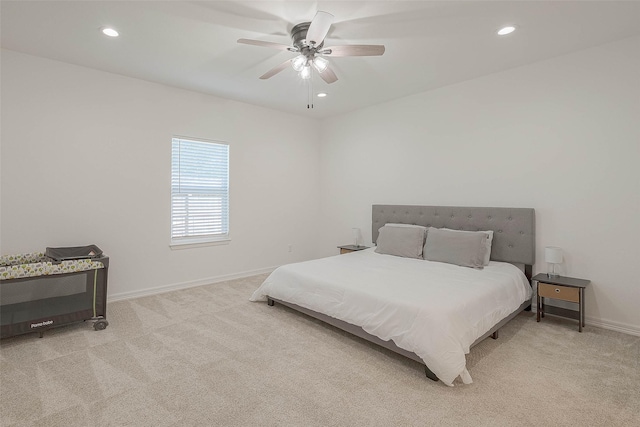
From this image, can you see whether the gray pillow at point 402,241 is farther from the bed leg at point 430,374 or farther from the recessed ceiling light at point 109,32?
the recessed ceiling light at point 109,32

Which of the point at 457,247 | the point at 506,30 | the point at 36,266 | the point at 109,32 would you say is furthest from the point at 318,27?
the point at 36,266

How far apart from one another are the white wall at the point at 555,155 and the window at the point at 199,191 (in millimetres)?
2681

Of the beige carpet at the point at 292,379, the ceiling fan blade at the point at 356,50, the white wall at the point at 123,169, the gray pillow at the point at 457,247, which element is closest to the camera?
the beige carpet at the point at 292,379

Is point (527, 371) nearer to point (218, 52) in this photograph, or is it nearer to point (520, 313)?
point (520, 313)

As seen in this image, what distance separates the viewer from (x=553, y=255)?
327cm

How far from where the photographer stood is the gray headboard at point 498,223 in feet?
11.8

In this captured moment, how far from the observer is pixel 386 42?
3.08 metres

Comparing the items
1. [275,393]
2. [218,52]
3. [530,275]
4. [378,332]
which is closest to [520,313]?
[530,275]

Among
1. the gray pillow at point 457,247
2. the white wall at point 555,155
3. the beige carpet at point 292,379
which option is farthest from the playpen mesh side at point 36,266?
the white wall at point 555,155

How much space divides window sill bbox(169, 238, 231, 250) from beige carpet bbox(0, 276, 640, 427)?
1323 millimetres

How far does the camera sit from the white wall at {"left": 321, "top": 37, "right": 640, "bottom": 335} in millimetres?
3082

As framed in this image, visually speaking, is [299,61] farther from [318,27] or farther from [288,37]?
[318,27]

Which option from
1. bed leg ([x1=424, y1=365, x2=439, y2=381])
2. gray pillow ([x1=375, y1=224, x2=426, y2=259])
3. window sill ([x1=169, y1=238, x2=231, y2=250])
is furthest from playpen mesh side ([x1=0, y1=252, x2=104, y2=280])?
gray pillow ([x1=375, y1=224, x2=426, y2=259])

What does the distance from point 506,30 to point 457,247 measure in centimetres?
220
